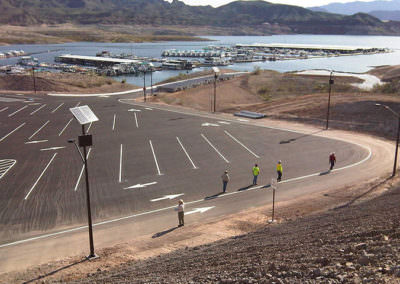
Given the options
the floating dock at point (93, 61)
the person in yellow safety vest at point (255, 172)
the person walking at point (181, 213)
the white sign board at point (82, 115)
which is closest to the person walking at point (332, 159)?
the person in yellow safety vest at point (255, 172)

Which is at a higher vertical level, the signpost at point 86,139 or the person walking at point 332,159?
the signpost at point 86,139

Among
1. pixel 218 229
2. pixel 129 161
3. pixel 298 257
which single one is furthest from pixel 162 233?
pixel 129 161

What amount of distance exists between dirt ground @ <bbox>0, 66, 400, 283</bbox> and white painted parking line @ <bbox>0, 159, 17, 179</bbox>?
13.0 meters

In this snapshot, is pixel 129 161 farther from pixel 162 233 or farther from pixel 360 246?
pixel 360 246

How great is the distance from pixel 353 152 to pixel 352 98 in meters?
18.7

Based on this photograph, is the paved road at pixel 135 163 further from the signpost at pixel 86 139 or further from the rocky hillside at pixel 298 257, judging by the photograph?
the rocky hillside at pixel 298 257

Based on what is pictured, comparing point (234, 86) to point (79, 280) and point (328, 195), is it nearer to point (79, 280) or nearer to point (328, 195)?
point (328, 195)

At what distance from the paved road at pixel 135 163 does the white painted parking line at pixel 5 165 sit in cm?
30

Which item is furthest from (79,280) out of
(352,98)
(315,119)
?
(352,98)

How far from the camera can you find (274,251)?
11.5 meters

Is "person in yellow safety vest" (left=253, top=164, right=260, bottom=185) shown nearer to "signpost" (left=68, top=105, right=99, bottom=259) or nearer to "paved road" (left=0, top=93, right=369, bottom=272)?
"paved road" (left=0, top=93, right=369, bottom=272)

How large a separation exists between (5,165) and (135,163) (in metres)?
8.71

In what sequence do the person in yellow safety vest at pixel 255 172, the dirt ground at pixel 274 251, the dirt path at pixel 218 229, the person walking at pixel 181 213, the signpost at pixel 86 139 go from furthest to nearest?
the person in yellow safety vest at pixel 255 172
the person walking at pixel 181 213
the signpost at pixel 86 139
the dirt path at pixel 218 229
the dirt ground at pixel 274 251

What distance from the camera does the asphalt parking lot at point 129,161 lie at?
19.8m
